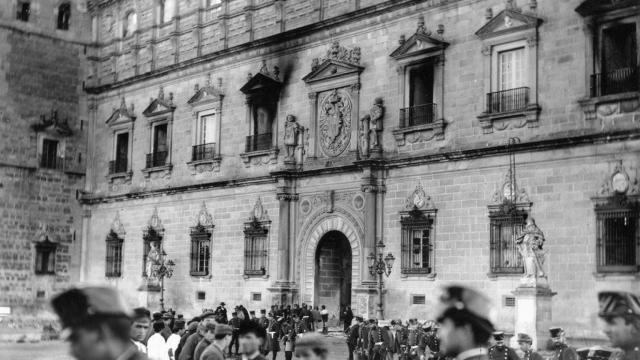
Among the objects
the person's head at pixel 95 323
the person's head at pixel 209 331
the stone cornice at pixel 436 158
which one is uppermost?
the stone cornice at pixel 436 158

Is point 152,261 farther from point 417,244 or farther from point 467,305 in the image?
point 467,305

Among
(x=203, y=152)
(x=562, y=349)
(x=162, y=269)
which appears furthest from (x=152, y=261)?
(x=562, y=349)

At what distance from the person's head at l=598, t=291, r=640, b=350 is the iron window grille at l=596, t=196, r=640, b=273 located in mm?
14791

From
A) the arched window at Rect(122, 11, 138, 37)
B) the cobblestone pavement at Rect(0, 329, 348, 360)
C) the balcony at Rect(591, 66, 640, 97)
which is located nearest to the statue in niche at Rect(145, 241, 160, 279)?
the cobblestone pavement at Rect(0, 329, 348, 360)

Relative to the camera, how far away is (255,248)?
2973 centimetres

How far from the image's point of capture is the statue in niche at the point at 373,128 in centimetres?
2597

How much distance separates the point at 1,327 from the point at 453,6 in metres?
20.5

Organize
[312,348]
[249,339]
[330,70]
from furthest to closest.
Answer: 1. [330,70]
2. [249,339]
3. [312,348]

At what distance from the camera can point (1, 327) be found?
3444 centimetres

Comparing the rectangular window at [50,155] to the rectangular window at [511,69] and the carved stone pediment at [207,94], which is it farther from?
the rectangular window at [511,69]

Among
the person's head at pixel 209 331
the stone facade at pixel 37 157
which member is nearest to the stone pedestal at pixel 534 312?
the person's head at pixel 209 331

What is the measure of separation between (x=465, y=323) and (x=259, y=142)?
25.2 m

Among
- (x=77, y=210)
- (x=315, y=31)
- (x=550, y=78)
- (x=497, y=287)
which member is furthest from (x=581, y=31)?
(x=77, y=210)

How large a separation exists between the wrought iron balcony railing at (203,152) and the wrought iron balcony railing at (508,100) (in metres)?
11.4
